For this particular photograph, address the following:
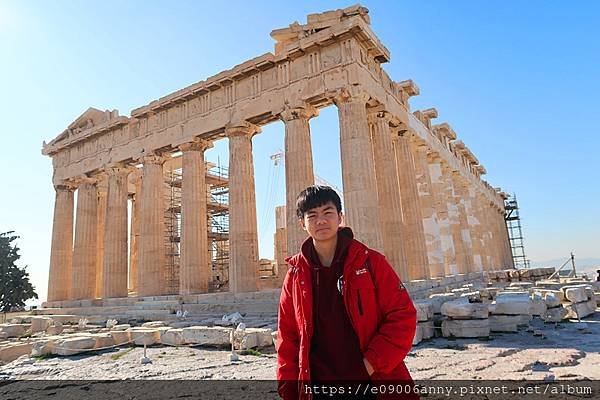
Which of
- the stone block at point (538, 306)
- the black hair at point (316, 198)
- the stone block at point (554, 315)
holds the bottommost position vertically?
the stone block at point (554, 315)

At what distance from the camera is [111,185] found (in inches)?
817

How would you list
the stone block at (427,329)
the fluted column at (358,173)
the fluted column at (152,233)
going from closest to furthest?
the stone block at (427,329) → the fluted column at (358,173) → the fluted column at (152,233)

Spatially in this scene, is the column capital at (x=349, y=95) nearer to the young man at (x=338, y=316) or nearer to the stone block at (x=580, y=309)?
the stone block at (x=580, y=309)

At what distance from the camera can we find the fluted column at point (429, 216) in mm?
18656

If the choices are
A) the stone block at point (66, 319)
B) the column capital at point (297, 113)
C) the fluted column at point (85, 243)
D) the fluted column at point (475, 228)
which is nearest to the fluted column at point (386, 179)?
the column capital at point (297, 113)

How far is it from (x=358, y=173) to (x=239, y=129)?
5.84 metres

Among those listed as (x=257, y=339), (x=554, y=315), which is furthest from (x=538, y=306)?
(x=257, y=339)

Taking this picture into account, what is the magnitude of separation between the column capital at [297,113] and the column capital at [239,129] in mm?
1980

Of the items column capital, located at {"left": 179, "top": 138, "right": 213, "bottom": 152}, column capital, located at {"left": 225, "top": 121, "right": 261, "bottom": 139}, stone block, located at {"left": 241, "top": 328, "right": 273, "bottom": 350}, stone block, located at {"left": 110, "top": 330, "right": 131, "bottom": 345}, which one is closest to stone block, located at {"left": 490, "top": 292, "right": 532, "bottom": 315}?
stone block, located at {"left": 241, "top": 328, "right": 273, "bottom": 350}

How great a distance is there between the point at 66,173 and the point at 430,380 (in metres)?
23.8

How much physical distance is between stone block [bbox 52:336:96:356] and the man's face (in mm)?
8238

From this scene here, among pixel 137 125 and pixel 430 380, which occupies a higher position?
pixel 137 125

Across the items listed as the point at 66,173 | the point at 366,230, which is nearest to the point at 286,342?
the point at 366,230

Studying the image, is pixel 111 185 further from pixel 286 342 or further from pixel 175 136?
pixel 286 342
